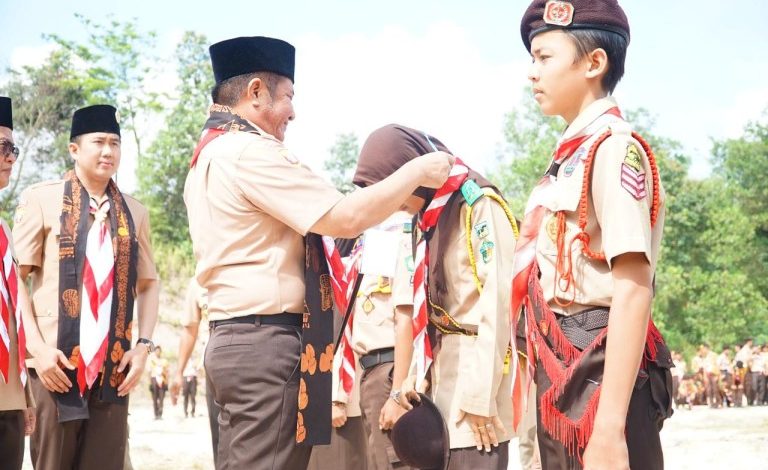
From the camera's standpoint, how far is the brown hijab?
439cm

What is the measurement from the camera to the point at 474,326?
4.30 m

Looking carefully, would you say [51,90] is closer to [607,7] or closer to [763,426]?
[763,426]

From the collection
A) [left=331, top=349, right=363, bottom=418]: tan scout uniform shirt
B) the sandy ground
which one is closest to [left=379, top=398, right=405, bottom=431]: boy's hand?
[left=331, top=349, right=363, bottom=418]: tan scout uniform shirt

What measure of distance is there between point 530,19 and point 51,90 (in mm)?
41753

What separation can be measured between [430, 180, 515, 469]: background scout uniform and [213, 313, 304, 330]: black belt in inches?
30.0

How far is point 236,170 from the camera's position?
3.80 metres

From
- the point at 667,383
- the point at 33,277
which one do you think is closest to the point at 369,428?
the point at 33,277

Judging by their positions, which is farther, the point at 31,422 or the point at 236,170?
the point at 31,422

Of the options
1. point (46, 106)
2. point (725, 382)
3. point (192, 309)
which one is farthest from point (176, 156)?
point (192, 309)

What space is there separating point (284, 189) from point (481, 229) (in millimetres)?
968

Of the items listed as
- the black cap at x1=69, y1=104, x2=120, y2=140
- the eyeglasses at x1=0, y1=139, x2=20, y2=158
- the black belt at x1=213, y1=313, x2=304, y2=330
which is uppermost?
the black cap at x1=69, y1=104, x2=120, y2=140

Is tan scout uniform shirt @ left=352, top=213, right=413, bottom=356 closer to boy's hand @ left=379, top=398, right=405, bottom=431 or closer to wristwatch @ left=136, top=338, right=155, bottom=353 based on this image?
boy's hand @ left=379, top=398, right=405, bottom=431

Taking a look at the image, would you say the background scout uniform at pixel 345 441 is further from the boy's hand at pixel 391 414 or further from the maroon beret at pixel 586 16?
the maroon beret at pixel 586 16

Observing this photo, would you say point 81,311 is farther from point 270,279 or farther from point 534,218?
point 534,218
